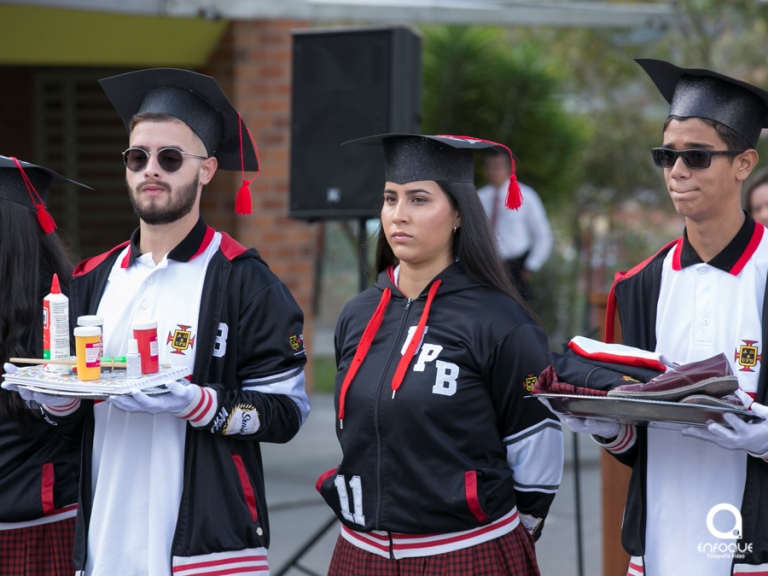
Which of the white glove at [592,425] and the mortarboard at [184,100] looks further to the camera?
the mortarboard at [184,100]

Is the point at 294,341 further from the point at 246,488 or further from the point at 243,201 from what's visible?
the point at 243,201

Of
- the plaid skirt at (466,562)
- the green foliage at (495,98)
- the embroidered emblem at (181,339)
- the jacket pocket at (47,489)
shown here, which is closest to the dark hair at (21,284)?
the jacket pocket at (47,489)

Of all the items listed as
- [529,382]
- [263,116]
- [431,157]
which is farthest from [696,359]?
[263,116]

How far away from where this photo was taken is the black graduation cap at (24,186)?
3412mm

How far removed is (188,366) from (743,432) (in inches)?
60.6

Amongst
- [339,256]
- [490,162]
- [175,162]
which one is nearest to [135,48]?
[490,162]

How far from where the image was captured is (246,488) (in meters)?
3.03

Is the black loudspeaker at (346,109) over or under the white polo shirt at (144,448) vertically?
over

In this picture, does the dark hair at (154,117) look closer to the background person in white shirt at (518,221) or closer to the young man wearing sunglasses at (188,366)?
the young man wearing sunglasses at (188,366)

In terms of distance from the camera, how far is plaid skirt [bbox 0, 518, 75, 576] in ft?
10.8

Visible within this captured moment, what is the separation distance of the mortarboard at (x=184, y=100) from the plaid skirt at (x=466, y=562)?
1.30 meters

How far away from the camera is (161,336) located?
3.04 meters

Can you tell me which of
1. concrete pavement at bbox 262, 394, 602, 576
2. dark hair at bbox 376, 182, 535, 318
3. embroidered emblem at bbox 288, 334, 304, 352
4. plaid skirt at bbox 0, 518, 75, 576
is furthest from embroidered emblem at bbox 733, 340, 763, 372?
concrete pavement at bbox 262, 394, 602, 576

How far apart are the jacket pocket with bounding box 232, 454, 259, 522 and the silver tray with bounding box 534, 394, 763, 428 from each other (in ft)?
3.16
